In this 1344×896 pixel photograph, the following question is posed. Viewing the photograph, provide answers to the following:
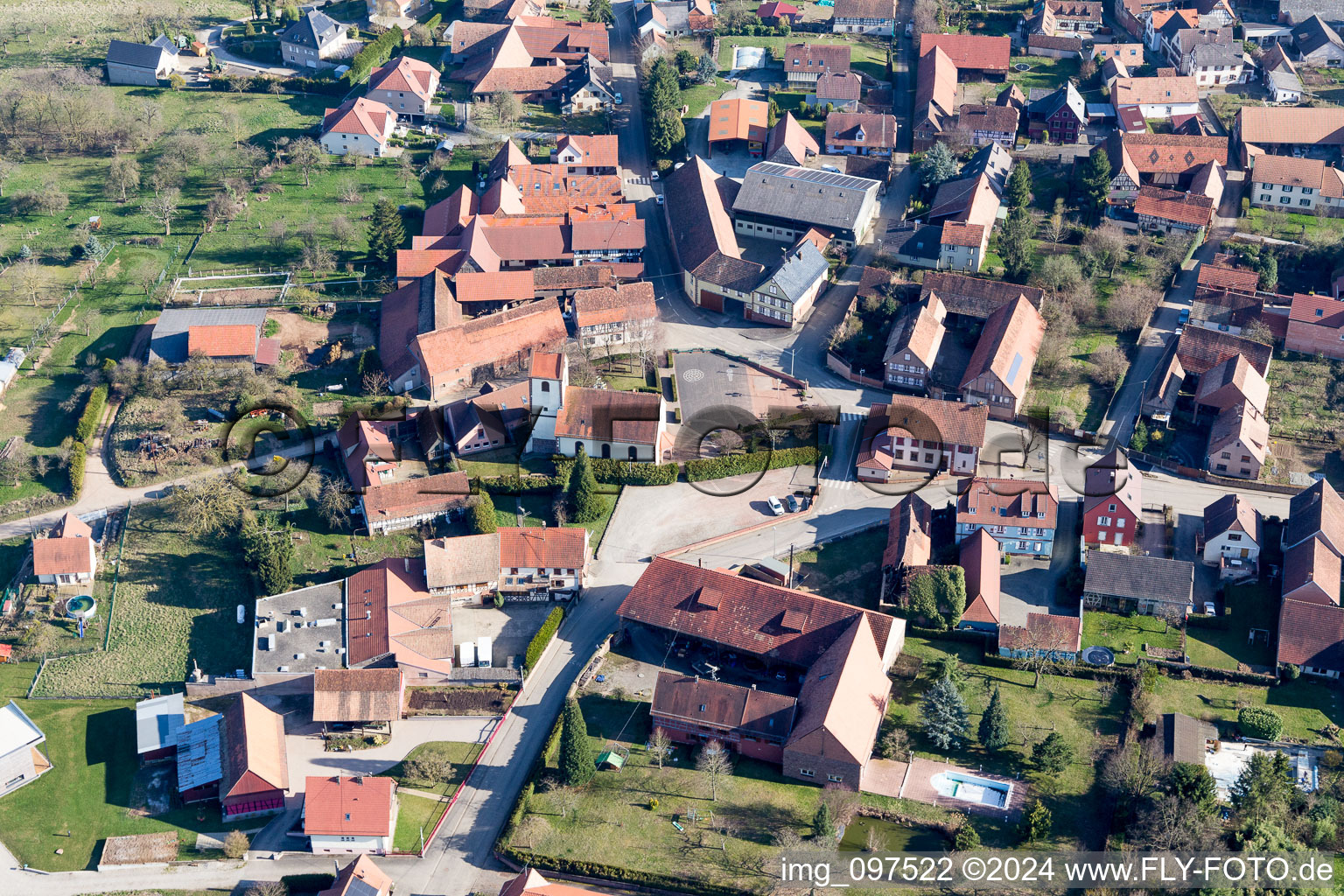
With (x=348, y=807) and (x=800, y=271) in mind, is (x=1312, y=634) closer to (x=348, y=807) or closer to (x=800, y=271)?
(x=800, y=271)

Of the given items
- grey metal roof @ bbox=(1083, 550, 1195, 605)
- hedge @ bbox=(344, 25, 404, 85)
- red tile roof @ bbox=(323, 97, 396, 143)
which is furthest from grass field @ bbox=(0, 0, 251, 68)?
grey metal roof @ bbox=(1083, 550, 1195, 605)

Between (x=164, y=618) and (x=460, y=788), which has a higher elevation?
(x=164, y=618)

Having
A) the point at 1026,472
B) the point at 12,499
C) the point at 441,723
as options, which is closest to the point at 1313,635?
the point at 1026,472

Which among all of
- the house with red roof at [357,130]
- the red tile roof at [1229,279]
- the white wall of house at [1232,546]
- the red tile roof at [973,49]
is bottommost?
the white wall of house at [1232,546]

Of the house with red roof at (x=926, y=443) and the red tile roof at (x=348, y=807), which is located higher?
the house with red roof at (x=926, y=443)

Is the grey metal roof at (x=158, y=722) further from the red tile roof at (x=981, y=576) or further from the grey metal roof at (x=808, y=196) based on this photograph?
the grey metal roof at (x=808, y=196)

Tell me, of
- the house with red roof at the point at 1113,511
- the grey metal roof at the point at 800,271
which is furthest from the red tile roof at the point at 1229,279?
the grey metal roof at the point at 800,271

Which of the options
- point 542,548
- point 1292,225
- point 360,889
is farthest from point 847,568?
point 1292,225
